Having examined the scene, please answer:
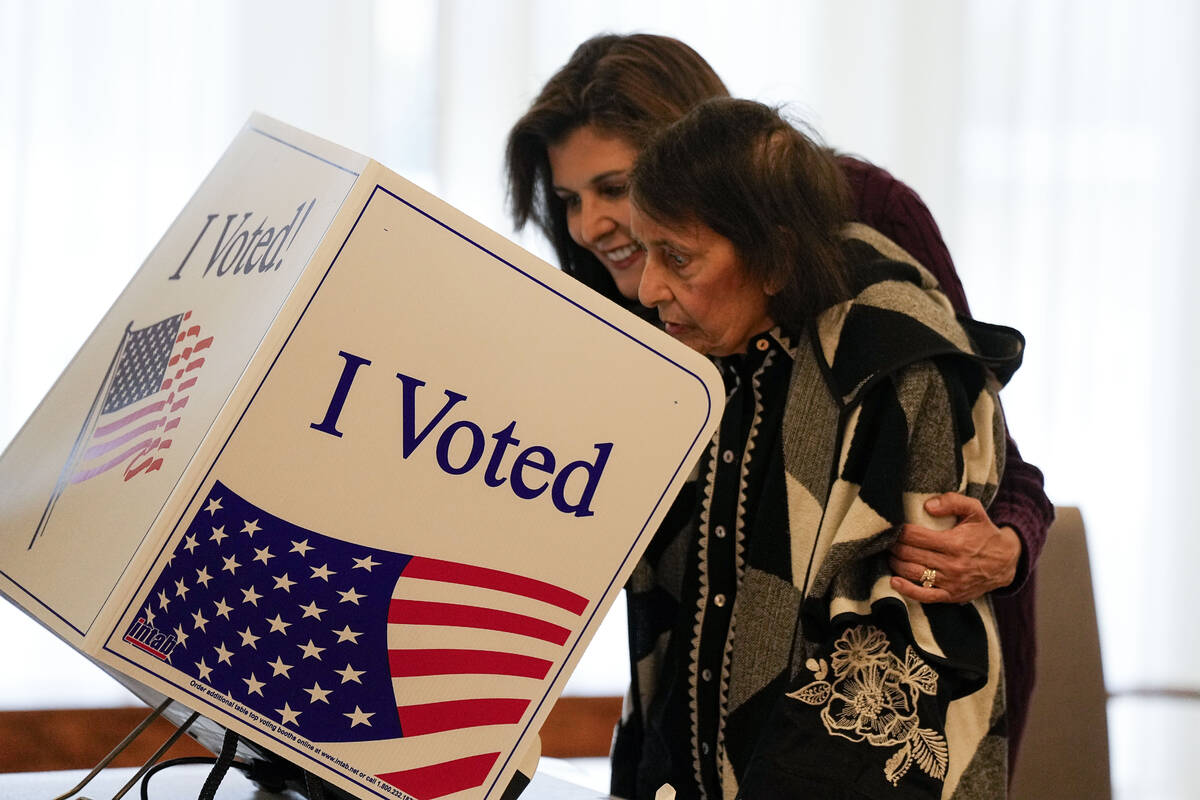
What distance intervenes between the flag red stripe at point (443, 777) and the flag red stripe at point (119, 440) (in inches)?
10.0

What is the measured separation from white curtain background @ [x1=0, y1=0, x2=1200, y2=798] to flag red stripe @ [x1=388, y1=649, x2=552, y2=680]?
6.94 ft

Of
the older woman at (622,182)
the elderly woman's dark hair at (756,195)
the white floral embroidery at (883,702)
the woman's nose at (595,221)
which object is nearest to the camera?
the white floral embroidery at (883,702)

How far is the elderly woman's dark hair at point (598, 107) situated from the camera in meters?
1.49

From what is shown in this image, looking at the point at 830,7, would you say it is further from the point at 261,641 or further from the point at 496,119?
the point at 261,641

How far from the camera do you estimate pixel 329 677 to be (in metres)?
0.72

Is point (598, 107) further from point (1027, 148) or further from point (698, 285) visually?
point (1027, 148)

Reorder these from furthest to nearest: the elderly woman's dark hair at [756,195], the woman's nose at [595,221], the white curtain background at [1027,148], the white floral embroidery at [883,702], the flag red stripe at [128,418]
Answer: the white curtain background at [1027,148], the woman's nose at [595,221], the elderly woman's dark hair at [756,195], the white floral embroidery at [883,702], the flag red stripe at [128,418]

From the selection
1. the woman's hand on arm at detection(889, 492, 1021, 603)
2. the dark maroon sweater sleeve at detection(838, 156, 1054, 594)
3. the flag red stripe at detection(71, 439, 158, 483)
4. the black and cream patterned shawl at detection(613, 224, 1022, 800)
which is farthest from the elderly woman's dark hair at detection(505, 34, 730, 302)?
the flag red stripe at detection(71, 439, 158, 483)

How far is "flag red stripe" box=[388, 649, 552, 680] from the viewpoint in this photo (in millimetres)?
742

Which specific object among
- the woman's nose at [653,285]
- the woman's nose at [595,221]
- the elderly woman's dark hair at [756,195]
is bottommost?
the woman's nose at [653,285]

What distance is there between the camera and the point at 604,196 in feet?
4.98

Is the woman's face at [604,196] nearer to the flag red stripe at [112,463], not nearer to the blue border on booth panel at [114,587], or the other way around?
the blue border on booth panel at [114,587]

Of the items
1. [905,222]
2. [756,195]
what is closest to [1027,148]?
[905,222]

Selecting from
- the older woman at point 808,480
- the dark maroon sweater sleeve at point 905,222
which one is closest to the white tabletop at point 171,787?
the older woman at point 808,480
